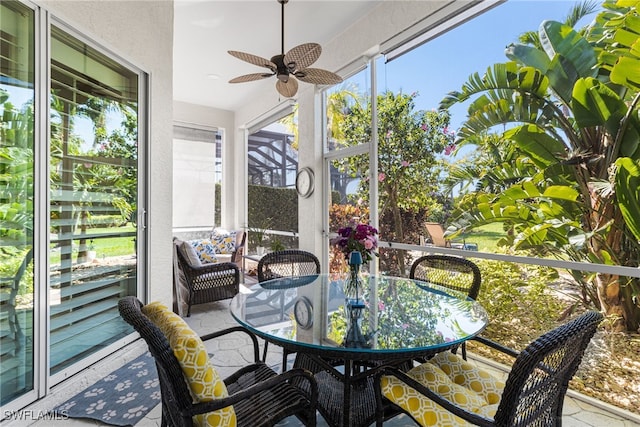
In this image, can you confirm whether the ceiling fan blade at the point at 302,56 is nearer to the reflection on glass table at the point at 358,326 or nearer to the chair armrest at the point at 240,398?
the reflection on glass table at the point at 358,326

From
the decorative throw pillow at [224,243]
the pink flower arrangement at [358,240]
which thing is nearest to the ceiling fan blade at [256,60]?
the pink flower arrangement at [358,240]

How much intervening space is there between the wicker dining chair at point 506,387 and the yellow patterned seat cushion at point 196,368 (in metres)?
0.63

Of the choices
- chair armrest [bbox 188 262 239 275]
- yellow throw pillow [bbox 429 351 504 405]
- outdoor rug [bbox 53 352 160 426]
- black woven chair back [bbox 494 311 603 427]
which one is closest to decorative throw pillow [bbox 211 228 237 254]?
chair armrest [bbox 188 262 239 275]

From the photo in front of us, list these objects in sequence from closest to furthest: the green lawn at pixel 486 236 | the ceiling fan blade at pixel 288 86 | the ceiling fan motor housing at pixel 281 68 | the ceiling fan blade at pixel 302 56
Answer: the ceiling fan blade at pixel 302 56 < the green lawn at pixel 486 236 < the ceiling fan motor housing at pixel 281 68 < the ceiling fan blade at pixel 288 86

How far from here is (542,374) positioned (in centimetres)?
107

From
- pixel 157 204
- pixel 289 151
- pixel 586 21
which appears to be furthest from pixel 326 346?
pixel 289 151

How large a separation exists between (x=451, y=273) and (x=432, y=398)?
56.0 inches

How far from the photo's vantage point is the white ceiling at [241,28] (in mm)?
3492

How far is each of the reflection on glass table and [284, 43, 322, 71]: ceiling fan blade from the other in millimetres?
1791

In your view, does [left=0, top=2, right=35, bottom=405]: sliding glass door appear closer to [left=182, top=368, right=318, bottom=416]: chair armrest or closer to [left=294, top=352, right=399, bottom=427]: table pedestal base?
[left=182, top=368, right=318, bottom=416]: chair armrest

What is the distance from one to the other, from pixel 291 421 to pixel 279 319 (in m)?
0.71

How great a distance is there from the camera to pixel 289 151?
19.4 ft

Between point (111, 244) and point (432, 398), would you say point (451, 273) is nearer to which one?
point (432, 398)

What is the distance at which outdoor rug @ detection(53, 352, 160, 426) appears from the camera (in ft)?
6.56
